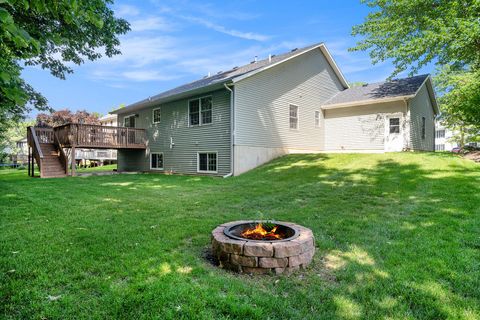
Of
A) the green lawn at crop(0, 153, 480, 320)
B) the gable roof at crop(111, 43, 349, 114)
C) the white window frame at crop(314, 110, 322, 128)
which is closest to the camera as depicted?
the green lawn at crop(0, 153, 480, 320)

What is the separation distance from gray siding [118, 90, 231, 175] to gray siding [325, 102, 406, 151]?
287 inches

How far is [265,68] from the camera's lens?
44.0 feet

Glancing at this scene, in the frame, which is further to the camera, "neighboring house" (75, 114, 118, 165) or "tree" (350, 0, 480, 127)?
"neighboring house" (75, 114, 118, 165)

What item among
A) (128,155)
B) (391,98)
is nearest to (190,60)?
(128,155)

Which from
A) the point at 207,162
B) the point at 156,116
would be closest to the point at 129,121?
the point at 156,116

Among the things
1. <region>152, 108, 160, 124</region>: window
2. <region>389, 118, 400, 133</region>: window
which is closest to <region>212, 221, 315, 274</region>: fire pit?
<region>389, 118, 400, 133</region>: window

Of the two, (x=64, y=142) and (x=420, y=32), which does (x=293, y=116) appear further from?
(x=64, y=142)

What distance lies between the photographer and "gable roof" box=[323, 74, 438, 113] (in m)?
14.5

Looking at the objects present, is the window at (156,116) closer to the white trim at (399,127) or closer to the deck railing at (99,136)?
the deck railing at (99,136)

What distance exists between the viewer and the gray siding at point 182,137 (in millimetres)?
13039

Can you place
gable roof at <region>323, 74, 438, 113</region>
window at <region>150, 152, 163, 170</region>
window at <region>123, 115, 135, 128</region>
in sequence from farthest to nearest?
window at <region>123, 115, 135, 128</region> < window at <region>150, 152, 163, 170</region> < gable roof at <region>323, 74, 438, 113</region>

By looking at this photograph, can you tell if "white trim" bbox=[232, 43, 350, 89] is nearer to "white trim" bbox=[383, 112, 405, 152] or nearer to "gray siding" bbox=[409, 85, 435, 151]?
"gray siding" bbox=[409, 85, 435, 151]

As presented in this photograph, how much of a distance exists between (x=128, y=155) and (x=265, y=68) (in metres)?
11.0

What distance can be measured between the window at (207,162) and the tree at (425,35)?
9.55 m
